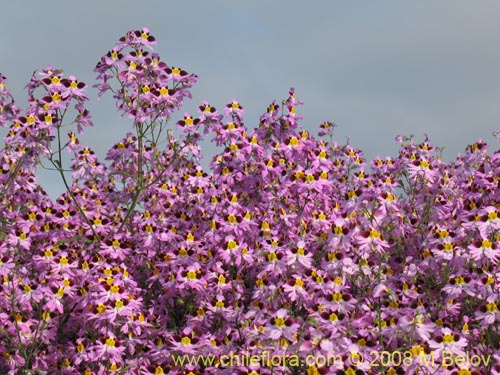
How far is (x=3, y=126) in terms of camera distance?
13.7 meters

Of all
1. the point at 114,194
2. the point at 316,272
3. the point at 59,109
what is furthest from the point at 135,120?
the point at 316,272

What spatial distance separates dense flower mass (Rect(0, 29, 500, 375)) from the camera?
802 centimetres

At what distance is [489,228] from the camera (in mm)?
8812

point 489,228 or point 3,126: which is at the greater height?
point 3,126

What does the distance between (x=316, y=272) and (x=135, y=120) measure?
4088 millimetres

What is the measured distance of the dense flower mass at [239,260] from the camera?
26.3 ft

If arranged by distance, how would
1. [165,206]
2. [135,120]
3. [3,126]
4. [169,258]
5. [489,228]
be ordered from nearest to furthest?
[489,228]
[169,258]
[135,120]
[165,206]
[3,126]

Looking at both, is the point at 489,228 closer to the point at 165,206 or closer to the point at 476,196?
the point at 476,196

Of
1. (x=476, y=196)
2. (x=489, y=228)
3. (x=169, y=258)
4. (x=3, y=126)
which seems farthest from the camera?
(x=3, y=126)

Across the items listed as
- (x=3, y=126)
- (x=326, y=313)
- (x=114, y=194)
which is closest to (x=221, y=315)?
(x=326, y=313)

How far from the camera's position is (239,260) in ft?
30.7

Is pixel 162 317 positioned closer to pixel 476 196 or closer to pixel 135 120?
pixel 135 120

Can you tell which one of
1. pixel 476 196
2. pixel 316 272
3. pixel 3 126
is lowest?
pixel 316 272

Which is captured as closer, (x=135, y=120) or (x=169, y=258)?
(x=169, y=258)
